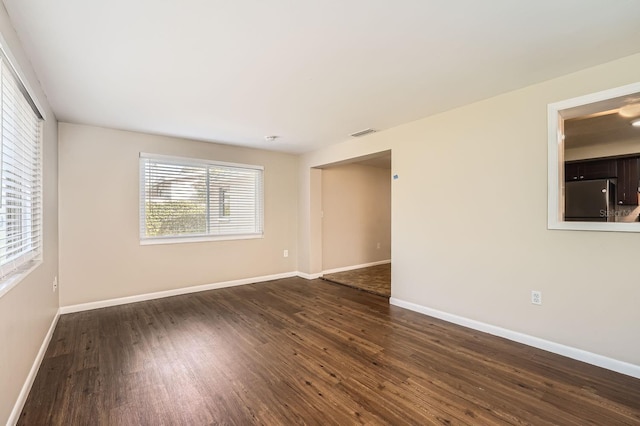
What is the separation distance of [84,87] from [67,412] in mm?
2618

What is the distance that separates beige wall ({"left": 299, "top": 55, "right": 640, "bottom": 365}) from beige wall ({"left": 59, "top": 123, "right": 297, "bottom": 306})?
2948 mm

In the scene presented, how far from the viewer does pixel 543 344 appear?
2602 mm

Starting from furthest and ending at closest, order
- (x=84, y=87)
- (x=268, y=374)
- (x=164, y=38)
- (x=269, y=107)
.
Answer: (x=269, y=107), (x=84, y=87), (x=268, y=374), (x=164, y=38)

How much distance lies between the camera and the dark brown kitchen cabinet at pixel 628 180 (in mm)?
3977

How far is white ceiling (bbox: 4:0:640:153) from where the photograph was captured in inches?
65.9

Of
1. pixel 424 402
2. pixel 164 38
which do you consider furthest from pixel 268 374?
pixel 164 38

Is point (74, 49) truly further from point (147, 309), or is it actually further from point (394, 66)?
point (147, 309)

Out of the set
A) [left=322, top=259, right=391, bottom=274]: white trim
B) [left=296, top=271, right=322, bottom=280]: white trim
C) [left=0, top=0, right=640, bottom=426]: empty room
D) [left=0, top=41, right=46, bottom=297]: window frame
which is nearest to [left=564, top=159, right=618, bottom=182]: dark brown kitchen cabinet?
[left=0, top=0, right=640, bottom=426]: empty room

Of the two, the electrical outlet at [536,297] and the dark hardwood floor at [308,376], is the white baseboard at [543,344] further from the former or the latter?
the electrical outlet at [536,297]

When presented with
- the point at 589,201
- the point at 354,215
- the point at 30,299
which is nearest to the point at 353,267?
the point at 354,215

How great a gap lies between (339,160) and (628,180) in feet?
13.4

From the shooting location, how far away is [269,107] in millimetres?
3152

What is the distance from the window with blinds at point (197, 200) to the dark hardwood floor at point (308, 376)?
142 centimetres

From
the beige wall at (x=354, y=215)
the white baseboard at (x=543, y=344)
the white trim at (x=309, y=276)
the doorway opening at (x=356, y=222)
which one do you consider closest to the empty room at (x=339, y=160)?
the white baseboard at (x=543, y=344)
